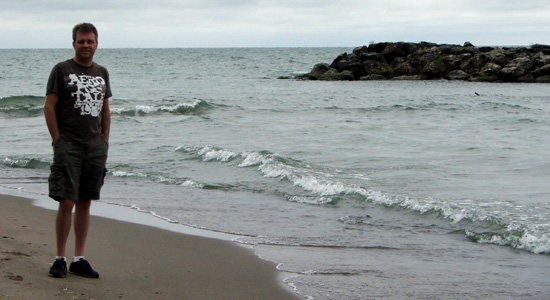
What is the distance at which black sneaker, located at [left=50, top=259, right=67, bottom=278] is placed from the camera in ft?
15.3

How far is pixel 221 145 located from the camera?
14508mm

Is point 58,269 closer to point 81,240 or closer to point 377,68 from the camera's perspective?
point 81,240

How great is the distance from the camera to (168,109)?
2341 cm

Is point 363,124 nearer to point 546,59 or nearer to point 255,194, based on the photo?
point 255,194

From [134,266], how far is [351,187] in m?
4.80

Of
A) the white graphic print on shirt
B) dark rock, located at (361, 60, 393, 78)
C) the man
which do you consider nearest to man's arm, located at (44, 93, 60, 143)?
the man

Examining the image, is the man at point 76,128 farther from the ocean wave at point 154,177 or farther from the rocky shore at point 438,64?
the rocky shore at point 438,64

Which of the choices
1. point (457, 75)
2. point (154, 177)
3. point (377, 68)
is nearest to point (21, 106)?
point (154, 177)

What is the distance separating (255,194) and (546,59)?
3638 centimetres

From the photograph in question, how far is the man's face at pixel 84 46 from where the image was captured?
15.1ft

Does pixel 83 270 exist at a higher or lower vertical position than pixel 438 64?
lower

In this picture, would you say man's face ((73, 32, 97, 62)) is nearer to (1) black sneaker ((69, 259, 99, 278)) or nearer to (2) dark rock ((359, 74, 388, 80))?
(1) black sneaker ((69, 259, 99, 278))

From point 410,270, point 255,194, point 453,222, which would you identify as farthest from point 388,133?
point 410,270

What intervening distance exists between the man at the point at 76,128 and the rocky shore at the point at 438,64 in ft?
126
